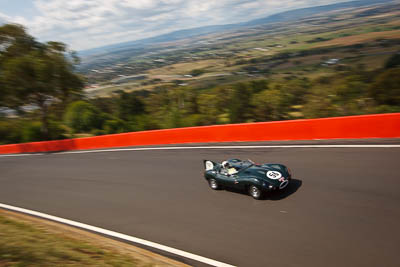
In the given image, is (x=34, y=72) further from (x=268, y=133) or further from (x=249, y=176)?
(x=249, y=176)

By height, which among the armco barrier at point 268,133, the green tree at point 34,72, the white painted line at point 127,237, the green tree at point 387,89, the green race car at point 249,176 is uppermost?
the green tree at point 34,72

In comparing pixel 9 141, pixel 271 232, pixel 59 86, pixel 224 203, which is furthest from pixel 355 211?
pixel 9 141

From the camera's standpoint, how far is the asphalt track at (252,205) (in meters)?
5.82

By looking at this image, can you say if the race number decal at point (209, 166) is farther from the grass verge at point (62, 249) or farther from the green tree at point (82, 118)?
the green tree at point (82, 118)

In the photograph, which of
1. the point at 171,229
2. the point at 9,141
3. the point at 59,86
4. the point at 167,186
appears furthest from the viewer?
the point at 9,141

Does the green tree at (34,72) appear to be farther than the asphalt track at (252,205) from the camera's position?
Yes

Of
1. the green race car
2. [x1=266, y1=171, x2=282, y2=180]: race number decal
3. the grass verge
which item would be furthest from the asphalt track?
the grass verge

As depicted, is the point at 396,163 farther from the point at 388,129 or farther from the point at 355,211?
the point at 355,211

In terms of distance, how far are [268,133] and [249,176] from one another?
197 inches

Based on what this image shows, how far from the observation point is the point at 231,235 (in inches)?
264

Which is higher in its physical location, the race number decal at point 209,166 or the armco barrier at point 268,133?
the armco barrier at point 268,133

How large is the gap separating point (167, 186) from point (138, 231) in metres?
2.60

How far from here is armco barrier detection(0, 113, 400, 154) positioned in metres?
10.6

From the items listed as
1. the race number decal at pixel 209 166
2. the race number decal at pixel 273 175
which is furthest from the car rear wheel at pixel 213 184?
the race number decal at pixel 273 175
